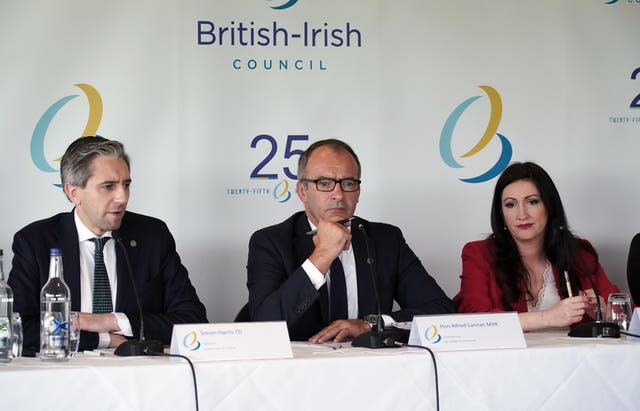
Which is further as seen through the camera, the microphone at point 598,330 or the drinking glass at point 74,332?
the microphone at point 598,330

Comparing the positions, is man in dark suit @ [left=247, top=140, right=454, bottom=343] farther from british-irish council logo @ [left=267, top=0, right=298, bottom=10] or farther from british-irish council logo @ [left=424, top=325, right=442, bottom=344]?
british-irish council logo @ [left=267, top=0, right=298, bottom=10]

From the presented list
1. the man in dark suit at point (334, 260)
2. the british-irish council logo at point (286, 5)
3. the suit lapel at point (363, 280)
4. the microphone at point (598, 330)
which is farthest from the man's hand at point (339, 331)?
the british-irish council logo at point (286, 5)

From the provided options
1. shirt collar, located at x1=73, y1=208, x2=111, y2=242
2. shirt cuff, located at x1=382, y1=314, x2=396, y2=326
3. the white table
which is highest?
shirt collar, located at x1=73, y1=208, x2=111, y2=242

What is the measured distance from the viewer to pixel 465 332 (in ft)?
8.41

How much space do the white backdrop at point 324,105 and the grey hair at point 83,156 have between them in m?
1.02

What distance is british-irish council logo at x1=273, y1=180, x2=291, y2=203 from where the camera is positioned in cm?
442

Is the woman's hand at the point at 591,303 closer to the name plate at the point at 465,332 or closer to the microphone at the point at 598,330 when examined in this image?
the microphone at the point at 598,330

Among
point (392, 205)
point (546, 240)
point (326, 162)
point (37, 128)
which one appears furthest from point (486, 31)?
point (37, 128)

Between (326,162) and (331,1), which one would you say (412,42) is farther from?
(326,162)

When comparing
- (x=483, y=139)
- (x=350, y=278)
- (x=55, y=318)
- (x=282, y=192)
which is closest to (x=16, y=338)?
(x=55, y=318)

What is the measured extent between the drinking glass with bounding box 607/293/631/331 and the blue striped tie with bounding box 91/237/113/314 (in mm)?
1768

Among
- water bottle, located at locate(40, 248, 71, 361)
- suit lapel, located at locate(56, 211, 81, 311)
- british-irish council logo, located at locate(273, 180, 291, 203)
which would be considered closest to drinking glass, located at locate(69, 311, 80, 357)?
water bottle, located at locate(40, 248, 71, 361)

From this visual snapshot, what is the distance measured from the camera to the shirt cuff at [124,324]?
2969 mm

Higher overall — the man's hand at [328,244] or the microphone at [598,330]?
the man's hand at [328,244]
